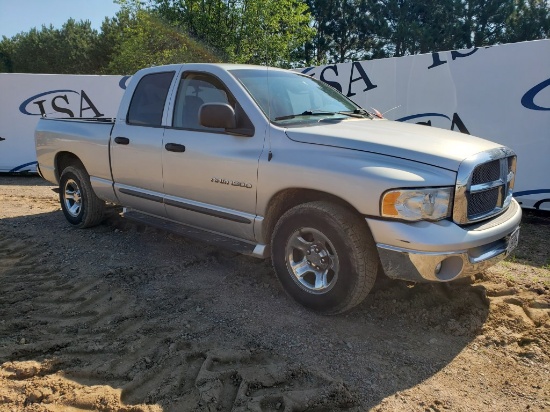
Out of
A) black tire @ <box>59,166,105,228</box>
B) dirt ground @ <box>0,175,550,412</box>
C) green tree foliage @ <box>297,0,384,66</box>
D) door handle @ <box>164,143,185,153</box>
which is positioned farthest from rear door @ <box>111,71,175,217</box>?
green tree foliage @ <box>297,0,384,66</box>

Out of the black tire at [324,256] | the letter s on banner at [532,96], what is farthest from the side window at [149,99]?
the letter s on banner at [532,96]

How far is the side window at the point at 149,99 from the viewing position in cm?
484

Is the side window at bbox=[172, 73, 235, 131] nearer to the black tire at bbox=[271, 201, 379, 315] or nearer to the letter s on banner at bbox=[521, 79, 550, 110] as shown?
the black tire at bbox=[271, 201, 379, 315]

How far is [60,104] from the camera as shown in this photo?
11.3 meters

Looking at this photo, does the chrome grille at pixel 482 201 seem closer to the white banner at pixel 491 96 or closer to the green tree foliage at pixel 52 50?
the white banner at pixel 491 96

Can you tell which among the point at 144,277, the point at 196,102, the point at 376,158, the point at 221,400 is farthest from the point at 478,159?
the point at 144,277

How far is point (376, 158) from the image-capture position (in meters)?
3.25

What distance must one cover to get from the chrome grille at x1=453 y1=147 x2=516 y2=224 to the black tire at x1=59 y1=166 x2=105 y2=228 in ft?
14.8

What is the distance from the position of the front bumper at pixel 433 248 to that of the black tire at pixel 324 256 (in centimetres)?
17

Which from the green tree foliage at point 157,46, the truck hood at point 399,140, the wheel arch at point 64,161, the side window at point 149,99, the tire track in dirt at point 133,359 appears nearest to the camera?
the tire track in dirt at point 133,359

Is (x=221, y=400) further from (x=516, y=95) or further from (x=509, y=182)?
(x=516, y=95)

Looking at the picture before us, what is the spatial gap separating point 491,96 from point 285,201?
4901 mm

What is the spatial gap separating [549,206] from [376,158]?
5004 mm

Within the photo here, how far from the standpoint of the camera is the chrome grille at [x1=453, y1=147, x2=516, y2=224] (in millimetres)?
3109
